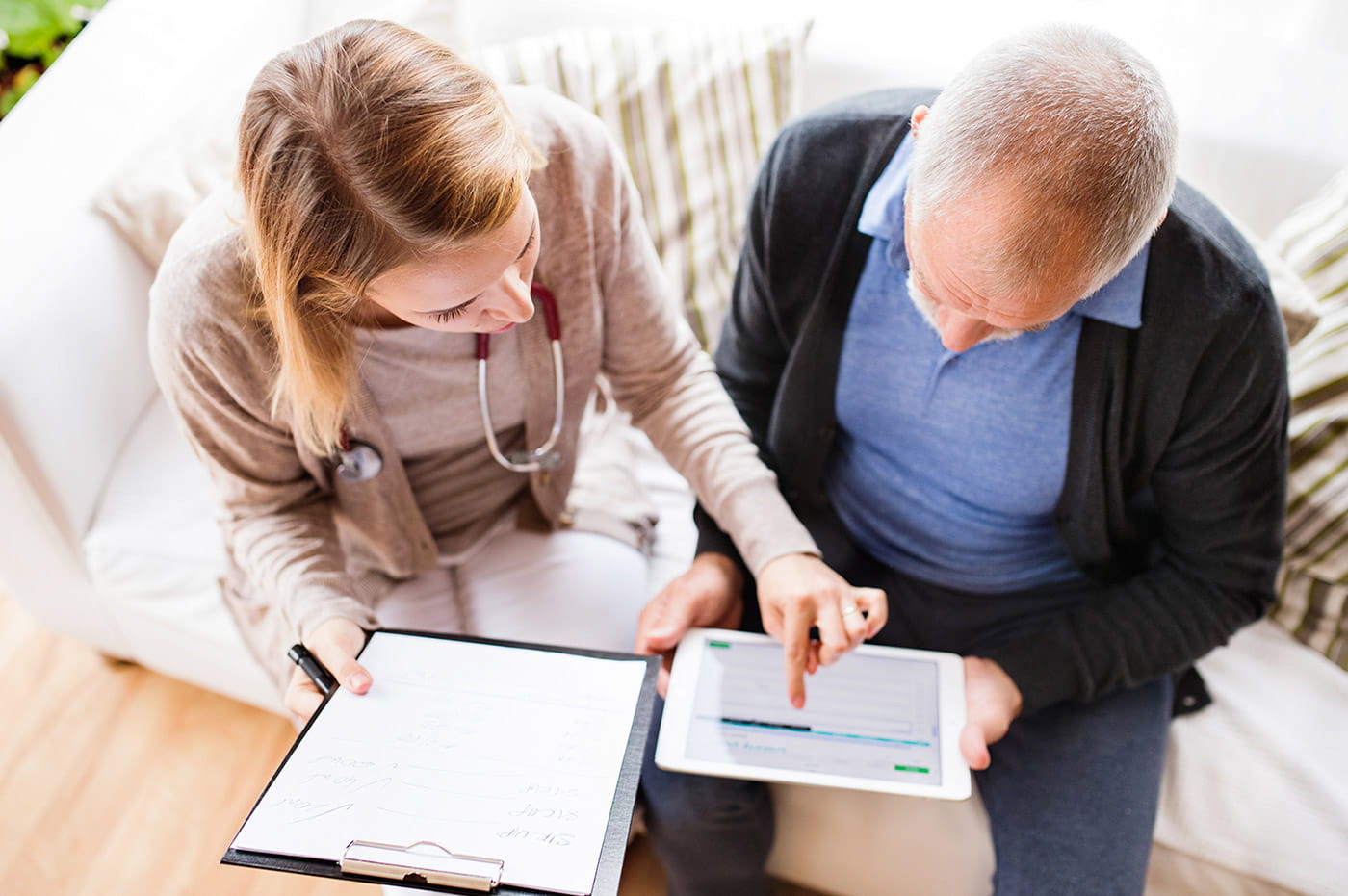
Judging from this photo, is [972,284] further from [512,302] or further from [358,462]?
A: [358,462]

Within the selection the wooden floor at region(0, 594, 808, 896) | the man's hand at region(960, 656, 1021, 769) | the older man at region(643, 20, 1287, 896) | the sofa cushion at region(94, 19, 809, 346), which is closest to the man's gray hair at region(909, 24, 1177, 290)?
the older man at region(643, 20, 1287, 896)

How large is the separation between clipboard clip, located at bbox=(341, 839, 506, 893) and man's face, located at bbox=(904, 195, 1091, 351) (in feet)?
1.95

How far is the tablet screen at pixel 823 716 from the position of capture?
0.93m

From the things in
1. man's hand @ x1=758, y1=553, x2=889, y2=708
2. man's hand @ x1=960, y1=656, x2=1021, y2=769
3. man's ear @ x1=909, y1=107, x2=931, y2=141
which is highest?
man's ear @ x1=909, y1=107, x2=931, y2=141

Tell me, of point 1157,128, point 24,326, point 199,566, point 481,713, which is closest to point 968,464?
point 1157,128

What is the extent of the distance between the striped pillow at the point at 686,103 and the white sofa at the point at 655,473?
13 cm

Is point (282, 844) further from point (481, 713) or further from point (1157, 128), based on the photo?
point (1157, 128)

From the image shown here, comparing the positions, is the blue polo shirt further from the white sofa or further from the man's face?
the white sofa

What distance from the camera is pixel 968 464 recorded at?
1.04 metres

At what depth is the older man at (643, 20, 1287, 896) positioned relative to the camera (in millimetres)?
788

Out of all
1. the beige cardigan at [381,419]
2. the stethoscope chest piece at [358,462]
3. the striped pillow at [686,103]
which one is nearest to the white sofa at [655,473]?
the striped pillow at [686,103]

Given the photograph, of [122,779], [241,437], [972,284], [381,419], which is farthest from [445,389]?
[122,779]

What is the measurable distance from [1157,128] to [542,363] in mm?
621

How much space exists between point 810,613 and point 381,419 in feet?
1.60
